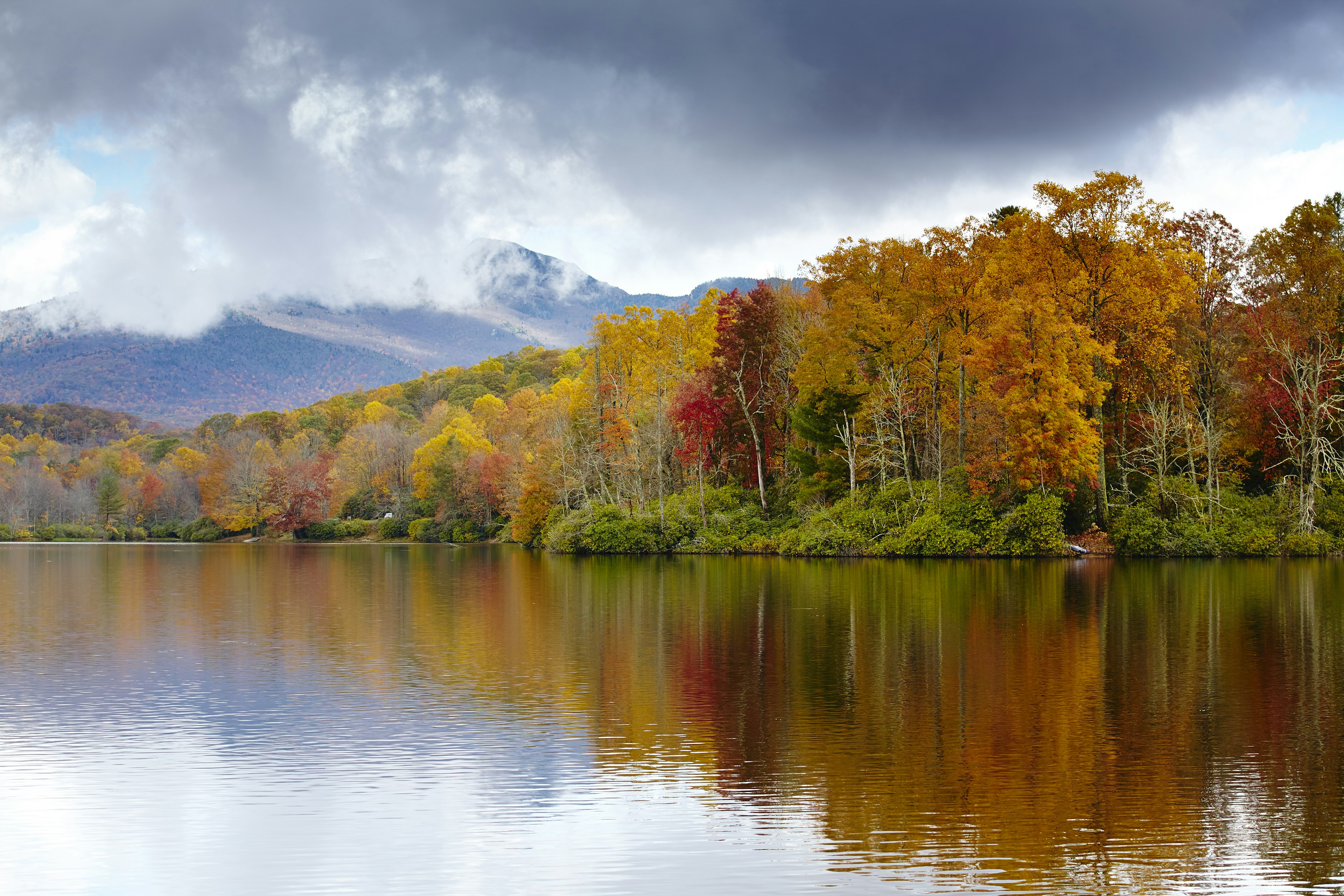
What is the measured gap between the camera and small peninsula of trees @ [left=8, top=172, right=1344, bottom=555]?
148 feet

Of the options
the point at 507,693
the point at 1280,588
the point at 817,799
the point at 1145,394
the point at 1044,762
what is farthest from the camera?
the point at 1145,394

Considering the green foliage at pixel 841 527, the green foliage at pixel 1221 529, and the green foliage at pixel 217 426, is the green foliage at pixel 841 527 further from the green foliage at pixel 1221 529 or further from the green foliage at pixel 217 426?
the green foliage at pixel 217 426

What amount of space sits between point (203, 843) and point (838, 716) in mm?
7776

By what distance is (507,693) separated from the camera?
1609 cm

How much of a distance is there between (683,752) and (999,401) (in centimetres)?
3536

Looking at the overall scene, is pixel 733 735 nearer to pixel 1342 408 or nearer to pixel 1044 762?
pixel 1044 762

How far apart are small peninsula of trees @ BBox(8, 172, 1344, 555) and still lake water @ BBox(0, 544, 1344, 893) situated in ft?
65.2

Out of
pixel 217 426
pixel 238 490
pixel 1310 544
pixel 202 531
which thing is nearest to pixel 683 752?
pixel 1310 544

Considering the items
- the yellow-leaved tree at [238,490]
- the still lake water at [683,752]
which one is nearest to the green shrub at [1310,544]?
the still lake water at [683,752]

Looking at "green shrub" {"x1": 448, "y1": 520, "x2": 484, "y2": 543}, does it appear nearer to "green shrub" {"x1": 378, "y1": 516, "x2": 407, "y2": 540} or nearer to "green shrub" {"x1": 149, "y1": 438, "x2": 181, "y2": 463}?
"green shrub" {"x1": 378, "y1": 516, "x2": 407, "y2": 540}

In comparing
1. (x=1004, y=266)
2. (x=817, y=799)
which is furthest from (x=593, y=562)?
(x=817, y=799)

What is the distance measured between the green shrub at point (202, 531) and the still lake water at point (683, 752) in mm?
81171

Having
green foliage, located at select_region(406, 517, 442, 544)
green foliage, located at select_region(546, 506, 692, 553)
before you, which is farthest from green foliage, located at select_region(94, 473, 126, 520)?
green foliage, located at select_region(546, 506, 692, 553)

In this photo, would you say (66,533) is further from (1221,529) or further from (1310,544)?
(1310,544)
